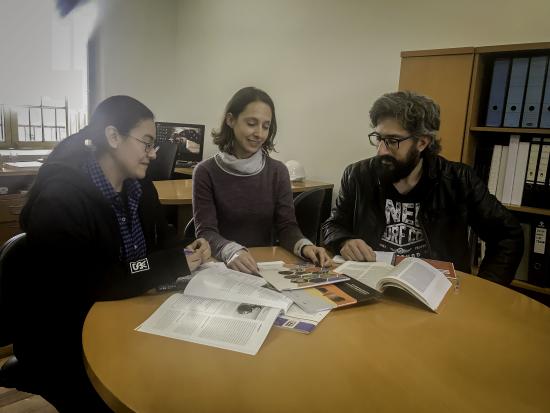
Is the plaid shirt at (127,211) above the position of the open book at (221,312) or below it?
above

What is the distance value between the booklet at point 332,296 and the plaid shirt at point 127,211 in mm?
531

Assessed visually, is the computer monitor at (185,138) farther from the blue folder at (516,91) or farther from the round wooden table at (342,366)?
the round wooden table at (342,366)

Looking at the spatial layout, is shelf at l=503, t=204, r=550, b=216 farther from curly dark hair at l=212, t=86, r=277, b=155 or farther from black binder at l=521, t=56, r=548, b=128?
curly dark hair at l=212, t=86, r=277, b=155

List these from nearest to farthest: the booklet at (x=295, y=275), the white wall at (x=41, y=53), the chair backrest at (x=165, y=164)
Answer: the booklet at (x=295, y=275) → the chair backrest at (x=165, y=164) → the white wall at (x=41, y=53)

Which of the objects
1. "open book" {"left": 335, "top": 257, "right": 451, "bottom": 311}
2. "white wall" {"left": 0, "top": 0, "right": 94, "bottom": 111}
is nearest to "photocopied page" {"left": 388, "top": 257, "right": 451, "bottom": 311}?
"open book" {"left": 335, "top": 257, "right": 451, "bottom": 311}

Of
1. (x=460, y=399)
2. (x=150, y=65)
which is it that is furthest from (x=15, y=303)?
(x=150, y=65)

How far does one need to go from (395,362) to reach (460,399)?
0.46 ft

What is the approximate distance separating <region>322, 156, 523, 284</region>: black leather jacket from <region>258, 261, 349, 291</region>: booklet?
0.32 m

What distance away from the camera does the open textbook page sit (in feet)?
2.98

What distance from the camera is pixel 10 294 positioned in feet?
3.51

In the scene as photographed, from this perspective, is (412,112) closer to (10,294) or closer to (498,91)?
(498,91)

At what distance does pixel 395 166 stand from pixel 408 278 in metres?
0.72

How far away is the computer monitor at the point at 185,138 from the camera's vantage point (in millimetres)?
3801

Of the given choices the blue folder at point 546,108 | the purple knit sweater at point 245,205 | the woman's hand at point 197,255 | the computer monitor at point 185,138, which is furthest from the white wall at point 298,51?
the woman's hand at point 197,255
